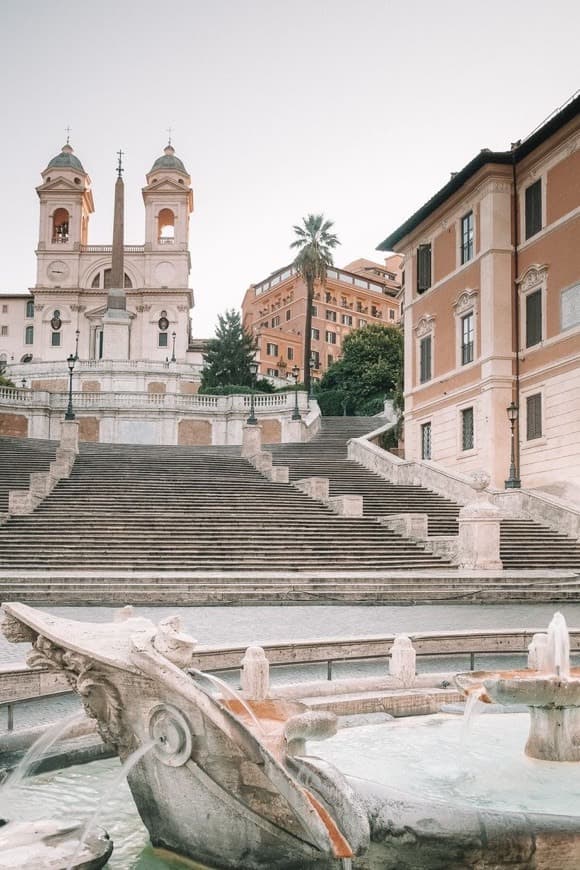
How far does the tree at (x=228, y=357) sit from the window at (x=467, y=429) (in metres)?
30.5

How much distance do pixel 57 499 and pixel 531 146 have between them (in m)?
19.4

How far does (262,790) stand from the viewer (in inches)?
189

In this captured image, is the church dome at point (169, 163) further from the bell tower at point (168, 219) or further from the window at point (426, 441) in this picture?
the window at point (426, 441)

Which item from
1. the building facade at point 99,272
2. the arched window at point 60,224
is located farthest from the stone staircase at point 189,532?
the arched window at point 60,224

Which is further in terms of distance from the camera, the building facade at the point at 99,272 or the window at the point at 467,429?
the building facade at the point at 99,272

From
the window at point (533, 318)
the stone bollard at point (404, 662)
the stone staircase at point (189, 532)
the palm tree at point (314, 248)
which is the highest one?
the palm tree at point (314, 248)

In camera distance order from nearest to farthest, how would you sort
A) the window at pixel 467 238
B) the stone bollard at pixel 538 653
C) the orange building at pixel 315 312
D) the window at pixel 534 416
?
1. the stone bollard at pixel 538 653
2. the window at pixel 534 416
3. the window at pixel 467 238
4. the orange building at pixel 315 312

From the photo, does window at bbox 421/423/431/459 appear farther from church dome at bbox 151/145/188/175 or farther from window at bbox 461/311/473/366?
church dome at bbox 151/145/188/175

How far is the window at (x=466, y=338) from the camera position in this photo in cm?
3238

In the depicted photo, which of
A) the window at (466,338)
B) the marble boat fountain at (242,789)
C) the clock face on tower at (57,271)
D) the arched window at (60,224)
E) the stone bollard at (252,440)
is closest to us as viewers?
the marble boat fountain at (242,789)

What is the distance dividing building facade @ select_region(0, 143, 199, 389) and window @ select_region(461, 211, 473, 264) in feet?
184

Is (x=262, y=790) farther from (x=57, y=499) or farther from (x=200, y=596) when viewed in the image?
(x=57, y=499)

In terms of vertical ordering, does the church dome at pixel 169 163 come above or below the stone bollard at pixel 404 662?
above

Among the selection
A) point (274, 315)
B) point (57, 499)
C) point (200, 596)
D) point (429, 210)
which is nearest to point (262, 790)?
point (200, 596)
